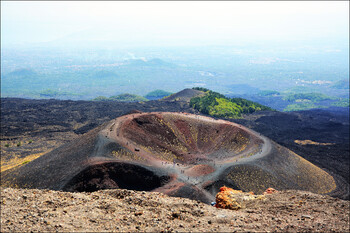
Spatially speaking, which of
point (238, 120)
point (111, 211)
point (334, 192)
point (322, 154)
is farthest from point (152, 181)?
point (238, 120)

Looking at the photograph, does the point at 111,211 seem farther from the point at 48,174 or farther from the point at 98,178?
the point at 48,174

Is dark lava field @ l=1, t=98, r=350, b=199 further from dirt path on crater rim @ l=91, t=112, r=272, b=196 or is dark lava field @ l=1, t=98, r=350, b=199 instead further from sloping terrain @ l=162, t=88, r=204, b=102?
dirt path on crater rim @ l=91, t=112, r=272, b=196

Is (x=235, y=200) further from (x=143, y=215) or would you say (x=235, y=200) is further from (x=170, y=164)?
(x=170, y=164)

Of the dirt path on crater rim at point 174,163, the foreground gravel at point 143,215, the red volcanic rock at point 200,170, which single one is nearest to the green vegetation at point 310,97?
the dirt path on crater rim at point 174,163

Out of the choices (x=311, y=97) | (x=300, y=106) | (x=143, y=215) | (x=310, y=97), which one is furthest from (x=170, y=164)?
(x=310, y=97)

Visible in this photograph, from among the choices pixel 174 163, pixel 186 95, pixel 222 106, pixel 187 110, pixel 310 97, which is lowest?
pixel 174 163

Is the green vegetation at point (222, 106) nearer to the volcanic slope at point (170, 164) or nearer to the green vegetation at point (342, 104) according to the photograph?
the volcanic slope at point (170, 164)
